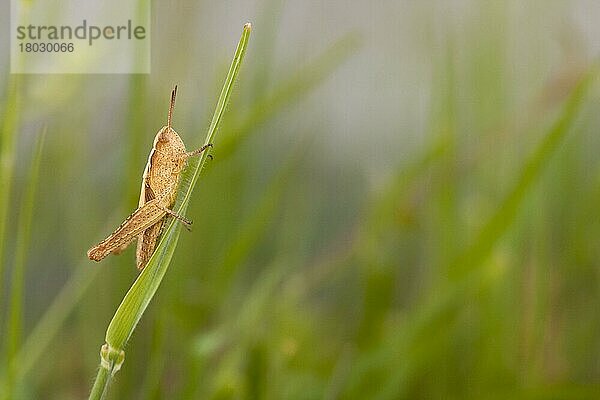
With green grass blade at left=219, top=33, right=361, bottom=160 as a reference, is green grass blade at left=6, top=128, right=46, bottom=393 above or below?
below

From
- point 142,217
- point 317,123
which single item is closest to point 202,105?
point 317,123

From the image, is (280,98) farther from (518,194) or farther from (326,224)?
(326,224)

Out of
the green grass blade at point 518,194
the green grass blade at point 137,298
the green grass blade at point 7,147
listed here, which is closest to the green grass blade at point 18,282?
the green grass blade at point 7,147

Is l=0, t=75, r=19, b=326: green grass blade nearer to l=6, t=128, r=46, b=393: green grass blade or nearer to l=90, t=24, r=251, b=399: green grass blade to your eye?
l=6, t=128, r=46, b=393: green grass blade

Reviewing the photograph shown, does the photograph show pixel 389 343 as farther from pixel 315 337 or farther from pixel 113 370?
pixel 113 370

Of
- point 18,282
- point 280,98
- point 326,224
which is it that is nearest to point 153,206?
point 18,282

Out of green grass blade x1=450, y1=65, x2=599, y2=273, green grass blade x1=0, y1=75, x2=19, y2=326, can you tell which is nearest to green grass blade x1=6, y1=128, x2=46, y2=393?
green grass blade x1=0, y1=75, x2=19, y2=326
